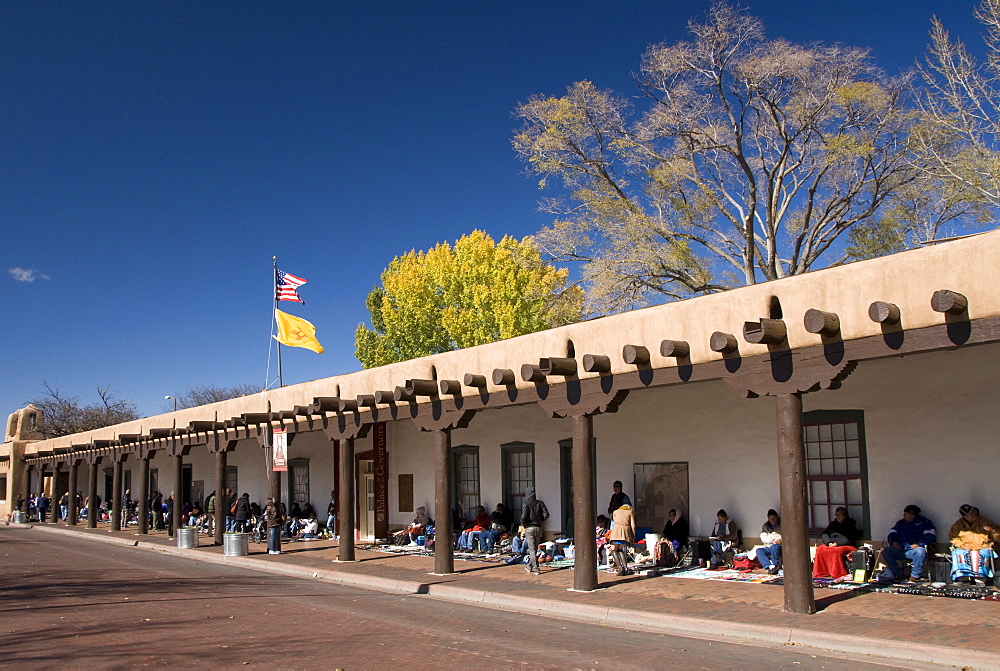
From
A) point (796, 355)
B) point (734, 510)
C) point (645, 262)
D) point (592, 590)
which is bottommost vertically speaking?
point (592, 590)

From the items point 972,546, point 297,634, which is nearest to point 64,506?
point 297,634

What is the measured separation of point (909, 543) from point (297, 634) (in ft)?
29.6

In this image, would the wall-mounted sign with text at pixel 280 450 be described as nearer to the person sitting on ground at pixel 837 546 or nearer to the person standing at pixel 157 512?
the person sitting on ground at pixel 837 546

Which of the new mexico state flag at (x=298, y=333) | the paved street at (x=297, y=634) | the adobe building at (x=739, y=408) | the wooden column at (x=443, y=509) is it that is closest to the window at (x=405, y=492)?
the adobe building at (x=739, y=408)

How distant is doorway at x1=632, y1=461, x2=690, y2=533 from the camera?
15977 mm

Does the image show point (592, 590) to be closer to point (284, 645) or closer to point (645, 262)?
point (284, 645)

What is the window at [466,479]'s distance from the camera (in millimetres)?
20844

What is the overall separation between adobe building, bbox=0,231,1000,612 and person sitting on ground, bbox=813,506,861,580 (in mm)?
310

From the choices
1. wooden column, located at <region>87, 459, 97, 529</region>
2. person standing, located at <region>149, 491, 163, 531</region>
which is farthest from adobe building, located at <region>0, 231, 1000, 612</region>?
wooden column, located at <region>87, 459, 97, 529</region>

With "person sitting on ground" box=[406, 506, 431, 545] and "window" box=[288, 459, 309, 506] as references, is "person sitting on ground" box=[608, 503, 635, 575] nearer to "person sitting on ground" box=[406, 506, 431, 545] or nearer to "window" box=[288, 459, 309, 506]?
"person sitting on ground" box=[406, 506, 431, 545]

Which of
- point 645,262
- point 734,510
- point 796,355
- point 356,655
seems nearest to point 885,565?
point 734,510

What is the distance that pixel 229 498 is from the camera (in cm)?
3088

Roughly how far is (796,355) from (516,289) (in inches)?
1148

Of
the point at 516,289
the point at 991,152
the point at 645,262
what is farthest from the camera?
the point at 516,289
